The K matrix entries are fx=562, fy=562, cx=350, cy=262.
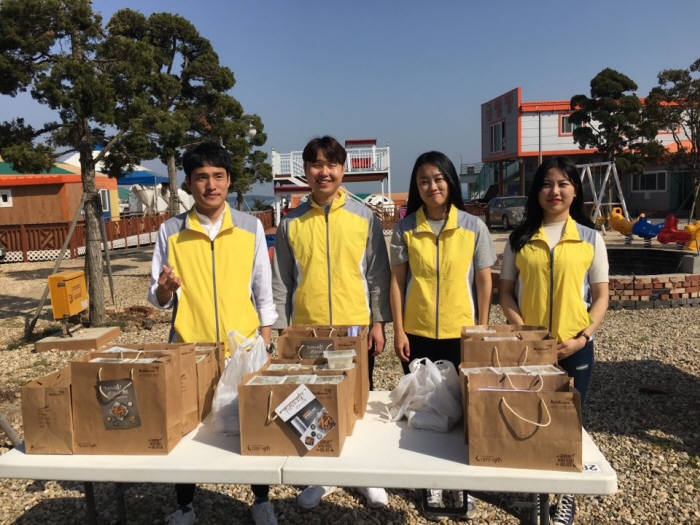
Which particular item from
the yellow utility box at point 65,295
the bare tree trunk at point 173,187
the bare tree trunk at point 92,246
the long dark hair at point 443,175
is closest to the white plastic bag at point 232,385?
the long dark hair at point 443,175

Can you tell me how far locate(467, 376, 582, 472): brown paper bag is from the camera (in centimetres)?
179

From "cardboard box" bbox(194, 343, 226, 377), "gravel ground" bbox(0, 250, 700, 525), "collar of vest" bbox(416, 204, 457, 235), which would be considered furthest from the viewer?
"gravel ground" bbox(0, 250, 700, 525)

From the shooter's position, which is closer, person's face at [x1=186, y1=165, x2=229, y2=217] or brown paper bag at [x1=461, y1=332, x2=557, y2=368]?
brown paper bag at [x1=461, y1=332, x2=557, y2=368]

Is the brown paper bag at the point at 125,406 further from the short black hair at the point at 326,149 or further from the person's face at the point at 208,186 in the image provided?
the short black hair at the point at 326,149

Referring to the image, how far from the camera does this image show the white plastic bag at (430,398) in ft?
7.13

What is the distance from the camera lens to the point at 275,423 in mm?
1979

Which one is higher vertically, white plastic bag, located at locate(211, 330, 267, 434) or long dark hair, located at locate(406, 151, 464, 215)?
long dark hair, located at locate(406, 151, 464, 215)

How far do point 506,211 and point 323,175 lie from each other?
70.7 feet

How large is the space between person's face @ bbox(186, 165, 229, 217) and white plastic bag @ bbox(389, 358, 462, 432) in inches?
47.7

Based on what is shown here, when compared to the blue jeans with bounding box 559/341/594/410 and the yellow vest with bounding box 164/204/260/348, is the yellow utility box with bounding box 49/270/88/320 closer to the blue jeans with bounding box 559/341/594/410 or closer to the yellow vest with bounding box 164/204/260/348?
the yellow vest with bounding box 164/204/260/348

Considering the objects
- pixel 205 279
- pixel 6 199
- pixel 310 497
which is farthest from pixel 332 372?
pixel 6 199

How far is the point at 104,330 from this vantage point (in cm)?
761

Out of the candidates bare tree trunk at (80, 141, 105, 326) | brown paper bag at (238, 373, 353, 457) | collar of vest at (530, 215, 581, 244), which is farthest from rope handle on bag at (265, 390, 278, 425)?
bare tree trunk at (80, 141, 105, 326)

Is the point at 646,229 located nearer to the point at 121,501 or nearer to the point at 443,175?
the point at 443,175
